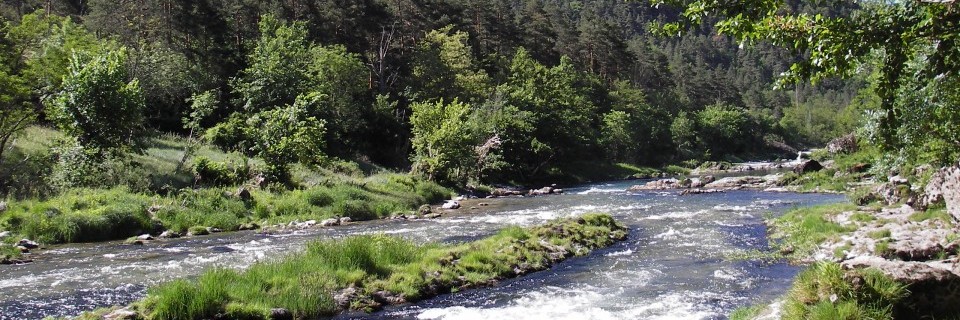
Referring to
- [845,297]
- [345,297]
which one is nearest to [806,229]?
[845,297]

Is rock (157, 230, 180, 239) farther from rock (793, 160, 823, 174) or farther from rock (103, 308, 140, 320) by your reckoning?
rock (793, 160, 823, 174)

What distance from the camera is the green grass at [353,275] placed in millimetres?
11609

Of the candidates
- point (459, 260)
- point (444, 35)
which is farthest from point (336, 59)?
point (459, 260)

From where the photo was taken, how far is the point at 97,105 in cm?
2770

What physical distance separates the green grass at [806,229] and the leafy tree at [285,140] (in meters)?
24.6

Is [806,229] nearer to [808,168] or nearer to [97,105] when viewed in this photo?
[97,105]

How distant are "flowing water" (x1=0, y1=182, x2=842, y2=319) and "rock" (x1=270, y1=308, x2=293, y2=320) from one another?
117cm

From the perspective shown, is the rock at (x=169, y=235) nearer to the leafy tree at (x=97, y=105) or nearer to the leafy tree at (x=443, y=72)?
the leafy tree at (x=97, y=105)

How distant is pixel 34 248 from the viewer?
65.4 ft

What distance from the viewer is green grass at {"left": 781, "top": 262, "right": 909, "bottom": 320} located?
790 cm

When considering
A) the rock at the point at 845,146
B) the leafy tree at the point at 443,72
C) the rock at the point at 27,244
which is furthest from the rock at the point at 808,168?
the rock at the point at 27,244

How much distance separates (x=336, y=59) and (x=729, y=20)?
50506mm

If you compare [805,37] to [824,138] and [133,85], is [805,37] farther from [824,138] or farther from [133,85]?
[824,138]

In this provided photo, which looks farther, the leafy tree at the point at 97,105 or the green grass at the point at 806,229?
the leafy tree at the point at 97,105
